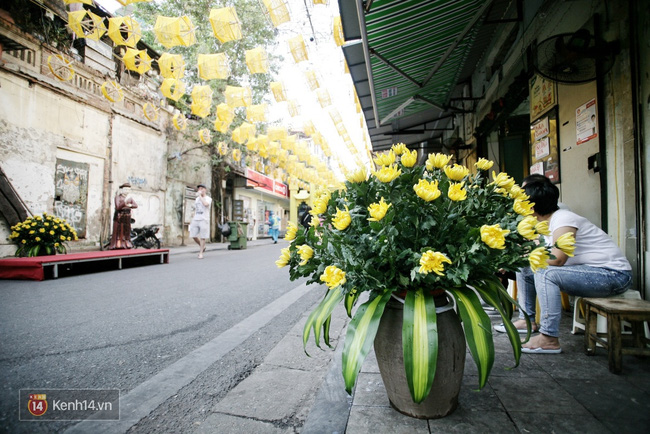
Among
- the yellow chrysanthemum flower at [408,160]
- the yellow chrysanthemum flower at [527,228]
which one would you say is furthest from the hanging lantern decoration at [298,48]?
the yellow chrysanthemum flower at [527,228]

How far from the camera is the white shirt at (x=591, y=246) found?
6.99 ft

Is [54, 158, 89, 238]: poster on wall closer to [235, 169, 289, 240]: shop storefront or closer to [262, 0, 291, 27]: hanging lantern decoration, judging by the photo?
[262, 0, 291, 27]: hanging lantern decoration

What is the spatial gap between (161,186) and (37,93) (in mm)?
Result: 5291

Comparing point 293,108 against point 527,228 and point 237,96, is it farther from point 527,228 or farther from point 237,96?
point 527,228

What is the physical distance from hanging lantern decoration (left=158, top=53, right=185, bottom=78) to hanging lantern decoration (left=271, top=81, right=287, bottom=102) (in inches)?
88.6

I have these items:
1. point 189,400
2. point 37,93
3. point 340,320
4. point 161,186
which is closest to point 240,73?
point 161,186

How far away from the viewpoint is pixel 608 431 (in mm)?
1248

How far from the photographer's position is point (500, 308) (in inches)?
50.7

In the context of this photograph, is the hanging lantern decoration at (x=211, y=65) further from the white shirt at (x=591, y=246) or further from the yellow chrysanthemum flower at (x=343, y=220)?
the white shirt at (x=591, y=246)

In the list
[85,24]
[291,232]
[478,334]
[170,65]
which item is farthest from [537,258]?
[85,24]

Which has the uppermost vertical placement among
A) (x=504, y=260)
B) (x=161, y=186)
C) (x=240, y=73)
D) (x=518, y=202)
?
(x=240, y=73)

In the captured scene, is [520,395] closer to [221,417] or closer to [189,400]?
[221,417]

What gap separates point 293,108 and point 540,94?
22.3 feet

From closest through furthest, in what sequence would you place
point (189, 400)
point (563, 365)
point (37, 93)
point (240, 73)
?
point (189, 400) → point (563, 365) → point (37, 93) → point (240, 73)
